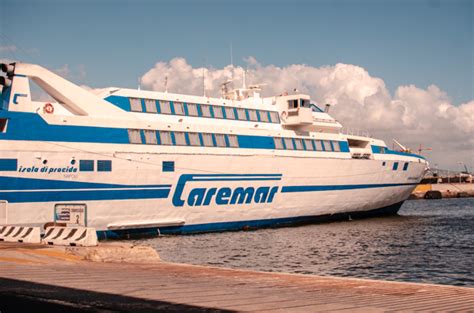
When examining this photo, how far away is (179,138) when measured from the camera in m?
35.7

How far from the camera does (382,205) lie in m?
50.2

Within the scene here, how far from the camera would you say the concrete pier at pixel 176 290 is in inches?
345

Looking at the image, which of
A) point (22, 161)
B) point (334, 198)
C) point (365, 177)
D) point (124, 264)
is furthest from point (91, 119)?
point (365, 177)

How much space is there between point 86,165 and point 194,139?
783 centimetres

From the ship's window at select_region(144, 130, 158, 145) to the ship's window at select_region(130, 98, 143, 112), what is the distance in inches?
70.3

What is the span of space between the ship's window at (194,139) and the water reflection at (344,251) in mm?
5882

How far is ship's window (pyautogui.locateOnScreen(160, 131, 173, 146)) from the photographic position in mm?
34719

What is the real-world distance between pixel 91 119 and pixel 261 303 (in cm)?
2462

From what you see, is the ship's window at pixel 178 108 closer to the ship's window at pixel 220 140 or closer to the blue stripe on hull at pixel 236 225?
the ship's window at pixel 220 140

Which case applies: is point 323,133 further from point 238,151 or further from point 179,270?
point 179,270

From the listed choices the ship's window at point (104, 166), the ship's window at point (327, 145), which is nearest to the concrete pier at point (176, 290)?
the ship's window at point (104, 166)

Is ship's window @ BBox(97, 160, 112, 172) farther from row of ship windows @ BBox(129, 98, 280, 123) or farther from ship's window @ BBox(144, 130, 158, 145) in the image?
row of ship windows @ BBox(129, 98, 280, 123)

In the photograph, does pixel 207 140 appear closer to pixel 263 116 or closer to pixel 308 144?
pixel 263 116

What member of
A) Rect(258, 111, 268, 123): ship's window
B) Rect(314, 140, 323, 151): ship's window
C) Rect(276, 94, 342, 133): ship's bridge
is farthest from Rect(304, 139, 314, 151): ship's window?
Rect(258, 111, 268, 123): ship's window
